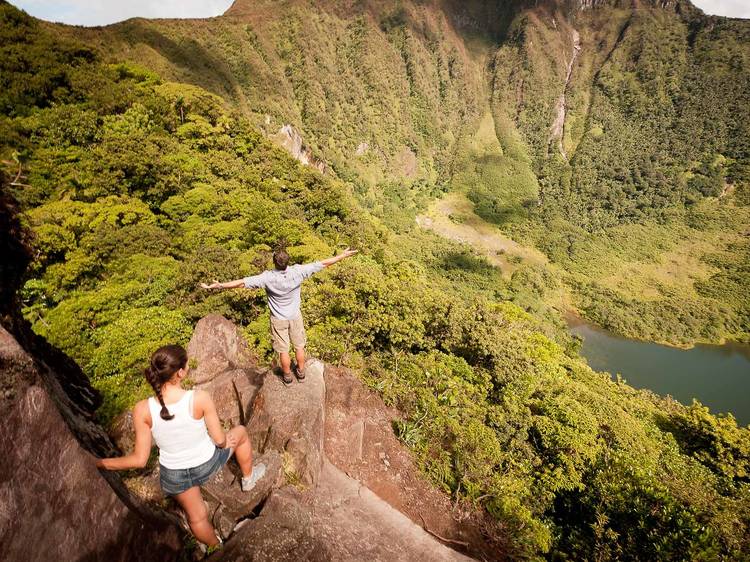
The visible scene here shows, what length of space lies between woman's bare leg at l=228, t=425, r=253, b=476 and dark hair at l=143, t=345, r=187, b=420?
1.11 meters

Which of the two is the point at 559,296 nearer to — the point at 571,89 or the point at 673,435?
the point at 673,435

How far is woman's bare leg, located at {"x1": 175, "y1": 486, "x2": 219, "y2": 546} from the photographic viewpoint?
12.3 feet

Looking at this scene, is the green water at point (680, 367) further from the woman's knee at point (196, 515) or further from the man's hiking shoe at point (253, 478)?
the woman's knee at point (196, 515)

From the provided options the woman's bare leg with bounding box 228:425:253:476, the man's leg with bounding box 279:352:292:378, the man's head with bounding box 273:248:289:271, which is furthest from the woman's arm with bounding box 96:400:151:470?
the man's leg with bounding box 279:352:292:378

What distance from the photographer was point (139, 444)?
3.26 metres

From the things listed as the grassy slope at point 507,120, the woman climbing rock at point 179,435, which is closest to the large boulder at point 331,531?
the woman climbing rock at point 179,435

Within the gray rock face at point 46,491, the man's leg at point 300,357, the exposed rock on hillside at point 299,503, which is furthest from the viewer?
the man's leg at point 300,357

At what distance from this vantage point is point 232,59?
102 meters

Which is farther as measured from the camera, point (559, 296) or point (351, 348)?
point (559, 296)

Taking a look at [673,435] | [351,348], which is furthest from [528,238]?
[351,348]

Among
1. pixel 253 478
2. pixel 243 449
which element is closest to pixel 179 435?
pixel 243 449

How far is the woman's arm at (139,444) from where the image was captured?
323 cm

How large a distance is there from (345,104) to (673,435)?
14437 cm

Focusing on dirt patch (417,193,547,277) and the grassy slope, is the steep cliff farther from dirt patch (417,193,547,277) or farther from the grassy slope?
dirt patch (417,193,547,277)
